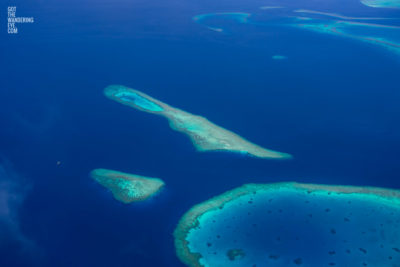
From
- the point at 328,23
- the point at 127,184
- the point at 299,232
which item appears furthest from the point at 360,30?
the point at 127,184

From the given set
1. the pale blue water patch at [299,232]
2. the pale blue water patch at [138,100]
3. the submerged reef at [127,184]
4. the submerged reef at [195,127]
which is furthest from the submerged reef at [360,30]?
the submerged reef at [127,184]

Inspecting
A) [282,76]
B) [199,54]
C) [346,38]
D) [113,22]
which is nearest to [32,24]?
[113,22]

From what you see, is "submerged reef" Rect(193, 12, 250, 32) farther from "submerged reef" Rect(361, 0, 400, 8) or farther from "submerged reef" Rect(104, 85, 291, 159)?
"submerged reef" Rect(361, 0, 400, 8)

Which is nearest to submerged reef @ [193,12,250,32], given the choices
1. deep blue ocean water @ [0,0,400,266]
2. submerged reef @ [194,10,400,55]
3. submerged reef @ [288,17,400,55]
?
submerged reef @ [194,10,400,55]

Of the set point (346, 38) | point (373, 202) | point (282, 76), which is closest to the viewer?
point (373, 202)

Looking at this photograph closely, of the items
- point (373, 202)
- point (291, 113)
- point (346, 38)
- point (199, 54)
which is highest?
point (346, 38)

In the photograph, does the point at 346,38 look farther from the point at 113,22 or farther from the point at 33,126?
the point at 33,126
